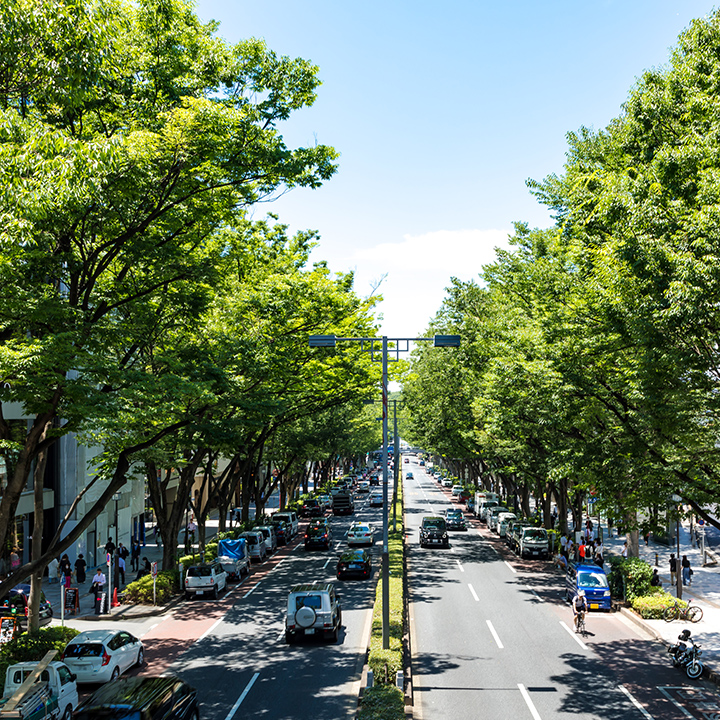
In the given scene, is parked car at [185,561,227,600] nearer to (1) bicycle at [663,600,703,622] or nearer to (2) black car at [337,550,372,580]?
(2) black car at [337,550,372,580]

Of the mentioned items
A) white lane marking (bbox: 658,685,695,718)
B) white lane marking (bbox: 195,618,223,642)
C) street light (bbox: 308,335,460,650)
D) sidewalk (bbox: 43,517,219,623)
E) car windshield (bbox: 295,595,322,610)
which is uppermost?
street light (bbox: 308,335,460,650)

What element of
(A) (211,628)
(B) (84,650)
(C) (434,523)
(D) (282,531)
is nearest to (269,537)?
(D) (282,531)

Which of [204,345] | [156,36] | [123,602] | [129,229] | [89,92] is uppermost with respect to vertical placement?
[156,36]

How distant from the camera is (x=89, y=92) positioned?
44.5ft

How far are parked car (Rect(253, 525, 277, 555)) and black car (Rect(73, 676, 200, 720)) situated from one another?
25.3m

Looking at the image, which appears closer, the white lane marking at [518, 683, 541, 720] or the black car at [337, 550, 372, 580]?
the white lane marking at [518, 683, 541, 720]

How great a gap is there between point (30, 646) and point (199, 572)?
10.2 meters

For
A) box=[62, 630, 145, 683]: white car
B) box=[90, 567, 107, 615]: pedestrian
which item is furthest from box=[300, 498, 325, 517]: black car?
box=[62, 630, 145, 683]: white car

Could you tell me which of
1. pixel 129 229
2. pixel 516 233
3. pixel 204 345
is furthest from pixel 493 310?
pixel 129 229

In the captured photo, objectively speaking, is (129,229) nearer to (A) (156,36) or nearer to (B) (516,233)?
(A) (156,36)

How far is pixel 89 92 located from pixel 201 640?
1654 centimetres

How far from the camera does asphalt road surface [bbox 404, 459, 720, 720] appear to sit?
15461mm

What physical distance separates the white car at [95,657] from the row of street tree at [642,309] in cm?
1379

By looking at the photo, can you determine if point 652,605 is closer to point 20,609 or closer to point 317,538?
point 317,538
